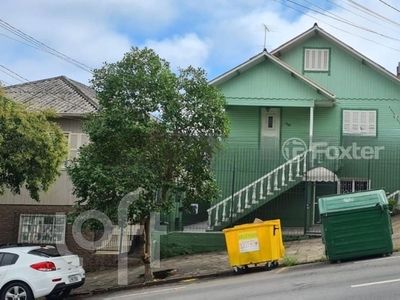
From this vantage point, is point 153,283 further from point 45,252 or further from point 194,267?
point 45,252

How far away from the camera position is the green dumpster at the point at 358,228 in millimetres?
12047

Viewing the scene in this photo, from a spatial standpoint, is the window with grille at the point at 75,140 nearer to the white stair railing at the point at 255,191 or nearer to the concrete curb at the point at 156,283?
the white stair railing at the point at 255,191

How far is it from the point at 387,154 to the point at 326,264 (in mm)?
7755

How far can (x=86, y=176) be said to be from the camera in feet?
41.7

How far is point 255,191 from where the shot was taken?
18.0 metres

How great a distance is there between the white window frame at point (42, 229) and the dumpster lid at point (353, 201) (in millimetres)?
9414

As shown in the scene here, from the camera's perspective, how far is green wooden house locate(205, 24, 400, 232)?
17.9 meters

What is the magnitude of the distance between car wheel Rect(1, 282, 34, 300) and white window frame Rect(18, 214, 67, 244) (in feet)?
21.4

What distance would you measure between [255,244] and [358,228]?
8.02ft

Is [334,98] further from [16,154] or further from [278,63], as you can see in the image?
[16,154]

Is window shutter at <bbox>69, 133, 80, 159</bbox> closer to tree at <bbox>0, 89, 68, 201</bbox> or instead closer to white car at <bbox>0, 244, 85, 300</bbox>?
tree at <bbox>0, 89, 68, 201</bbox>

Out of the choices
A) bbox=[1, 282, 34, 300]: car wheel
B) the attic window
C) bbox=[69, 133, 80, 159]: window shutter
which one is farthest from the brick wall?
the attic window

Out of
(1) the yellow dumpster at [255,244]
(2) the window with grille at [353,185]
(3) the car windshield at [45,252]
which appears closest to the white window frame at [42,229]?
(3) the car windshield at [45,252]
